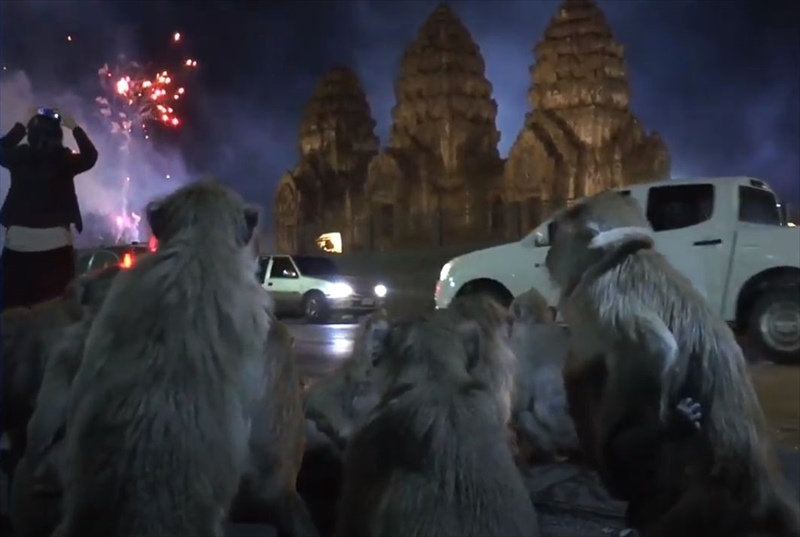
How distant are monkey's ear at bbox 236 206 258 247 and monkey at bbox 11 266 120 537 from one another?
2.55 ft

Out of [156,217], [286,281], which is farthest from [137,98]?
[156,217]

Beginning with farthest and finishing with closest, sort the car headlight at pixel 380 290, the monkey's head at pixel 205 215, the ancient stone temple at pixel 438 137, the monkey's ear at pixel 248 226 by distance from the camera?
Answer: the ancient stone temple at pixel 438 137, the car headlight at pixel 380 290, the monkey's ear at pixel 248 226, the monkey's head at pixel 205 215

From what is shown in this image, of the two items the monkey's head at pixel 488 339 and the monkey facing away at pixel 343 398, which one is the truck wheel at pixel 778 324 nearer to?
the monkey's head at pixel 488 339

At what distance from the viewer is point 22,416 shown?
4652 millimetres

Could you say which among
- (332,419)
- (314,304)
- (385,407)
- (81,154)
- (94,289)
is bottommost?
(314,304)

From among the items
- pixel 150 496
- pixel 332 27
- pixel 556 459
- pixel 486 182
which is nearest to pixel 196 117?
pixel 332 27

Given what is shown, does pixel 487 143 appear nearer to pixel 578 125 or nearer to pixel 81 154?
pixel 578 125

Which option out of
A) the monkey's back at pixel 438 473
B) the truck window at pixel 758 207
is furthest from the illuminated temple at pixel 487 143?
the monkey's back at pixel 438 473

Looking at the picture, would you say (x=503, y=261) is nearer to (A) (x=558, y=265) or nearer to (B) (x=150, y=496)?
(A) (x=558, y=265)

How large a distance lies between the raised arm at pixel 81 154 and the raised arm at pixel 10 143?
30 centimetres

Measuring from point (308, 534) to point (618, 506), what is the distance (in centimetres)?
170

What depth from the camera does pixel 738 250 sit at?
11.0 m

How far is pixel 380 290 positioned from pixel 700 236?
15220mm

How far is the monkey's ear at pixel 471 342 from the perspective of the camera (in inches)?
140
